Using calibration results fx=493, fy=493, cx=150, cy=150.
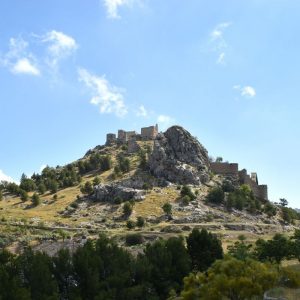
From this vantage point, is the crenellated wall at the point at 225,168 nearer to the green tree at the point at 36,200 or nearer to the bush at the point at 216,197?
the bush at the point at 216,197

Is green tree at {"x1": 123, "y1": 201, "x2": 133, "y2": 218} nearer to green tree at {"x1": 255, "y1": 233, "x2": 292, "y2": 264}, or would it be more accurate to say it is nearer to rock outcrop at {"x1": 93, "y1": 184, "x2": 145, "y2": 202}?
rock outcrop at {"x1": 93, "y1": 184, "x2": 145, "y2": 202}

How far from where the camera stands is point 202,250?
6297cm

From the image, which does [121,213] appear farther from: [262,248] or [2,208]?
[262,248]

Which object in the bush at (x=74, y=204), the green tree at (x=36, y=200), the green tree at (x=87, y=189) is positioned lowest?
the bush at (x=74, y=204)

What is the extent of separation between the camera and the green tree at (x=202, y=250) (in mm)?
62094

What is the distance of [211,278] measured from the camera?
1526 inches

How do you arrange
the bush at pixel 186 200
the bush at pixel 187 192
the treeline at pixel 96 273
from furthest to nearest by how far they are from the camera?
the bush at pixel 187 192 < the bush at pixel 186 200 < the treeline at pixel 96 273

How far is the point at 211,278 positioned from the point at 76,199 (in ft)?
324

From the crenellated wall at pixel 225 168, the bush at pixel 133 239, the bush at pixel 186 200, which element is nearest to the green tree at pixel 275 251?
the bush at pixel 133 239

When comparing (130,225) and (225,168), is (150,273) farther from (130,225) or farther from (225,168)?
(225,168)

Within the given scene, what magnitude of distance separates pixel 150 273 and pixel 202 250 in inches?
458

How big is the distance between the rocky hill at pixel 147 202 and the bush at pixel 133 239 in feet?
9.52

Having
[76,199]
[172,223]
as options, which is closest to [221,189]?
[172,223]

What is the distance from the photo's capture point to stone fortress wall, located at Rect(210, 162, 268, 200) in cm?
15400
